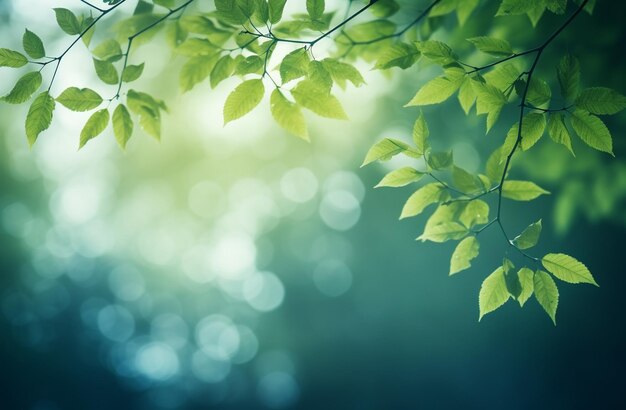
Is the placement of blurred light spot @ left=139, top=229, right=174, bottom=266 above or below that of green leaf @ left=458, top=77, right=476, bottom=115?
below

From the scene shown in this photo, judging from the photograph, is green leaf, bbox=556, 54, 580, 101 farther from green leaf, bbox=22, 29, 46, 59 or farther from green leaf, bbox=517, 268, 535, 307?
green leaf, bbox=22, 29, 46, 59

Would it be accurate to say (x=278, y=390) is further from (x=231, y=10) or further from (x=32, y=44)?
(x=231, y=10)

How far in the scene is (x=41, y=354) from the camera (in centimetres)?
1120

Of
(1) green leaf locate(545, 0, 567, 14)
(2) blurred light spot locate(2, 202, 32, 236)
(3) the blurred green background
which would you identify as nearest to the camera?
(1) green leaf locate(545, 0, 567, 14)

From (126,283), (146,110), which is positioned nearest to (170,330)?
(126,283)

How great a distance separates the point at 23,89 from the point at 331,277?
41.8 feet

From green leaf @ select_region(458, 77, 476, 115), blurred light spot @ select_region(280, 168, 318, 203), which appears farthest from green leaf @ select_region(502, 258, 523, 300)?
blurred light spot @ select_region(280, 168, 318, 203)

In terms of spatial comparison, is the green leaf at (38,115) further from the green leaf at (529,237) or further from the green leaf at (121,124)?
the green leaf at (529,237)

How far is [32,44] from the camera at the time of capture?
1104 mm

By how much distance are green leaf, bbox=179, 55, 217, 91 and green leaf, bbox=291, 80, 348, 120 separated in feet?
1.11

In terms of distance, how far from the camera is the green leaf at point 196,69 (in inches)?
50.8

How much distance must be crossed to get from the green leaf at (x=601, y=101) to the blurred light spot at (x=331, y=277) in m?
12.0

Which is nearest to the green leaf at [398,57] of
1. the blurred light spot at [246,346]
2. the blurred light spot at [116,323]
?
the blurred light spot at [116,323]

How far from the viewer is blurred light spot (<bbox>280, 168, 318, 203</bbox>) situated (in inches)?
437
